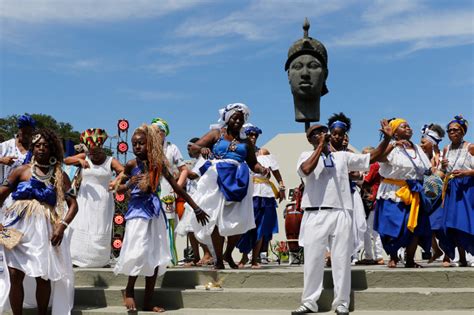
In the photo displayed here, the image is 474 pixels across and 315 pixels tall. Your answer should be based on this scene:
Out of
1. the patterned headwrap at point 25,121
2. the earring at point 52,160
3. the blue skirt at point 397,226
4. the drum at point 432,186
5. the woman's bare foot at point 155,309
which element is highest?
the patterned headwrap at point 25,121

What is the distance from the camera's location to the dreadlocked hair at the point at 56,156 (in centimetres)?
675

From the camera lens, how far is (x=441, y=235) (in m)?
8.58

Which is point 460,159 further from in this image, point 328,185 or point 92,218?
point 92,218

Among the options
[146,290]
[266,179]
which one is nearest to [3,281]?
[146,290]

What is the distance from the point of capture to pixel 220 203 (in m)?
7.93

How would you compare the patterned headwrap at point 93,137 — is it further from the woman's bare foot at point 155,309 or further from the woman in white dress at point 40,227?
the woman's bare foot at point 155,309

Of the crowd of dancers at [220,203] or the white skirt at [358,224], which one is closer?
the crowd of dancers at [220,203]

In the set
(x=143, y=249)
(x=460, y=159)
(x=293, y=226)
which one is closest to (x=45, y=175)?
(x=143, y=249)

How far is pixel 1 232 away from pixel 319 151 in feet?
10.7

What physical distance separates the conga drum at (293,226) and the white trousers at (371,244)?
2.95m

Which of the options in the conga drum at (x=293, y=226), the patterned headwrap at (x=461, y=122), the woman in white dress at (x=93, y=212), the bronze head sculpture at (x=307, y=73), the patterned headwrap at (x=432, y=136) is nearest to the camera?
the patterned headwrap at (x=461, y=122)

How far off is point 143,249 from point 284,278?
1.65 m

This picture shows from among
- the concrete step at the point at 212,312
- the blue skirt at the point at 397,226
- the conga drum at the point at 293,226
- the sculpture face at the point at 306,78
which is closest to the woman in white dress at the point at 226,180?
the concrete step at the point at 212,312

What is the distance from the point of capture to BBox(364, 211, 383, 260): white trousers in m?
10.0
